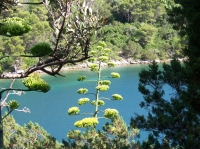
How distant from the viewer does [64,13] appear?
1.34 m

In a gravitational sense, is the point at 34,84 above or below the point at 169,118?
above

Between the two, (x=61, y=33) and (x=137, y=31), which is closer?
(x=61, y=33)

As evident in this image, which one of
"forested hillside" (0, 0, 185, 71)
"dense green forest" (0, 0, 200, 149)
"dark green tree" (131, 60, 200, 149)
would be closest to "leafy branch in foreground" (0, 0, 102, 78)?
"dense green forest" (0, 0, 200, 149)

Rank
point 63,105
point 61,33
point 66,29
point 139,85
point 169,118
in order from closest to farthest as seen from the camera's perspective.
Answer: point 61,33, point 66,29, point 169,118, point 139,85, point 63,105

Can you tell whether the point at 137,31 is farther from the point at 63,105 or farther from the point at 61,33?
the point at 61,33

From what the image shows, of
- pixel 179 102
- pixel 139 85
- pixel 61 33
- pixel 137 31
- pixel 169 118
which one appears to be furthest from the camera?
pixel 137 31

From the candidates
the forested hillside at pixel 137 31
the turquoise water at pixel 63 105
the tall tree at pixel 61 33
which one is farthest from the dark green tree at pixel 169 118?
the forested hillside at pixel 137 31

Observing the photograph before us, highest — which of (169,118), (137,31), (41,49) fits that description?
(41,49)

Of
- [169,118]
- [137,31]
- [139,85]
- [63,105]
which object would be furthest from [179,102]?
[137,31]

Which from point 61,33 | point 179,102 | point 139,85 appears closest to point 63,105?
point 139,85

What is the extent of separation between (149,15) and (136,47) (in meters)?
5.25

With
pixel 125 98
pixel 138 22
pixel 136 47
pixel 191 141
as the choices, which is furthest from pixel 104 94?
pixel 138 22

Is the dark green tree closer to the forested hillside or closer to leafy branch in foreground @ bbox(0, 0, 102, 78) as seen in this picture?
leafy branch in foreground @ bbox(0, 0, 102, 78)

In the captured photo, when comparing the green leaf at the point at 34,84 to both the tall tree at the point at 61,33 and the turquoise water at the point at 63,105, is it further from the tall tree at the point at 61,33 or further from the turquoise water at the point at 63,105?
the turquoise water at the point at 63,105
